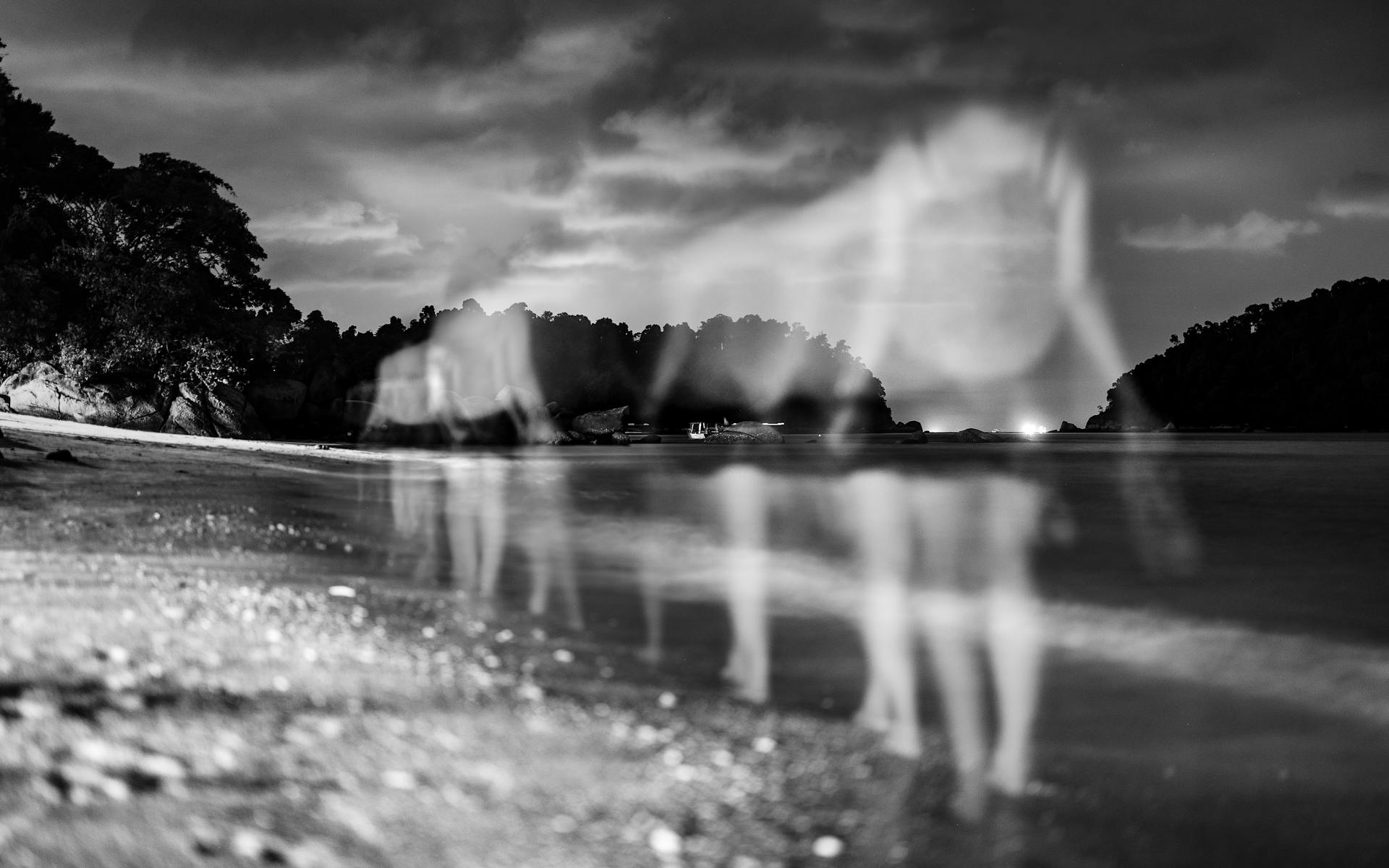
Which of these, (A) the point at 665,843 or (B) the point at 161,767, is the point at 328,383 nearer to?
(B) the point at 161,767

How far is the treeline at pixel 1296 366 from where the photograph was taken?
4786 inches

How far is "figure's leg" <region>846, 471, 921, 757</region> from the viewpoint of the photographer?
Answer: 18.6ft

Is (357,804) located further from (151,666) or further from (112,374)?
(112,374)

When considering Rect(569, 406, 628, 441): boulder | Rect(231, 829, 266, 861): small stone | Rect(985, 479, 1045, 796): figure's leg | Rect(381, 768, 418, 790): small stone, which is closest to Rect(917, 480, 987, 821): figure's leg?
Rect(985, 479, 1045, 796): figure's leg

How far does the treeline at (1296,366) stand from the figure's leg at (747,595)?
12445cm

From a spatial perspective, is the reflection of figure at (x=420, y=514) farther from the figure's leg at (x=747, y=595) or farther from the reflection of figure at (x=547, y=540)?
the figure's leg at (x=747, y=595)

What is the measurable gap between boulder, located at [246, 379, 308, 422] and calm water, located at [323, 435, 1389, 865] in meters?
41.8

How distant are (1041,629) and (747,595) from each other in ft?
10.0

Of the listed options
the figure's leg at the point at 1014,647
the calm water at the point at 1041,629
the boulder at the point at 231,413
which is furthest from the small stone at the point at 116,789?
the boulder at the point at 231,413

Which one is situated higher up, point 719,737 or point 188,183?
point 188,183

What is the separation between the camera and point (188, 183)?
1597 inches

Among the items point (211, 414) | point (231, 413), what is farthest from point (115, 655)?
point (231, 413)

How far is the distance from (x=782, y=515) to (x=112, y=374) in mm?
33443

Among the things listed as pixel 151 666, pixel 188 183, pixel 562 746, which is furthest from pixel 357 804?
pixel 188 183
